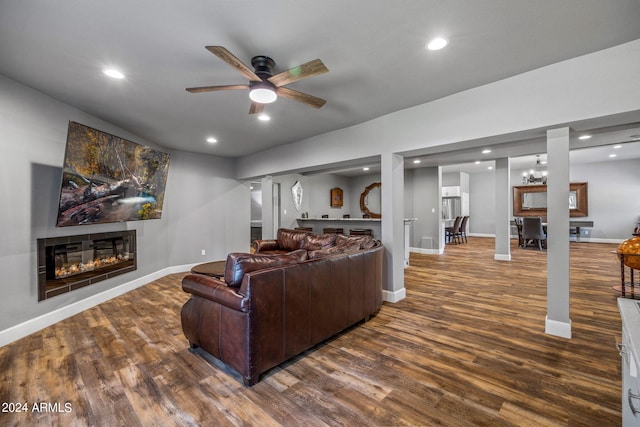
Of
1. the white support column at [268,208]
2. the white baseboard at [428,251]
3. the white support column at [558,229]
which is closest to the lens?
the white support column at [558,229]

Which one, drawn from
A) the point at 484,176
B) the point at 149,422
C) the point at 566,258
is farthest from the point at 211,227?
the point at 484,176

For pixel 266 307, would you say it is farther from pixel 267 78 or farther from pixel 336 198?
pixel 336 198

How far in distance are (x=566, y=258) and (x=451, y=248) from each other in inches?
241

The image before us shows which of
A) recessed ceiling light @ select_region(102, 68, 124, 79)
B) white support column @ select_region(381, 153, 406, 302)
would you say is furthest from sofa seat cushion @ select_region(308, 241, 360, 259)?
recessed ceiling light @ select_region(102, 68, 124, 79)

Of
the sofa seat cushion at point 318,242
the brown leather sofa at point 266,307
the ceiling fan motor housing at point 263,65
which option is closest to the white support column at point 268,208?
the sofa seat cushion at point 318,242

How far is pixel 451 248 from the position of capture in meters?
8.50

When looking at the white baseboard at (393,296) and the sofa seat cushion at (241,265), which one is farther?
the white baseboard at (393,296)

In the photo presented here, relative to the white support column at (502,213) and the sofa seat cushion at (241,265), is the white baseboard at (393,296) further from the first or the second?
the white support column at (502,213)

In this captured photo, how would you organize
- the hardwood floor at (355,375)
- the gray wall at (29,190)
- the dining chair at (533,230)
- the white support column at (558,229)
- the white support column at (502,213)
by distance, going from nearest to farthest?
1. the hardwood floor at (355,375)
2. the white support column at (558,229)
3. the gray wall at (29,190)
4. the white support column at (502,213)
5. the dining chair at (533,230)

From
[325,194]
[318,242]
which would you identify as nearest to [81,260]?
[318,242]

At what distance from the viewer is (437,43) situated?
2176 millimetres

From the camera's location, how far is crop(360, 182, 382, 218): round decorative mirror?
9281 millimetres

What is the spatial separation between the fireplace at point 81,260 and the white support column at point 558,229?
5361mm

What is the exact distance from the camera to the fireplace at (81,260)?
3170 millimetres
